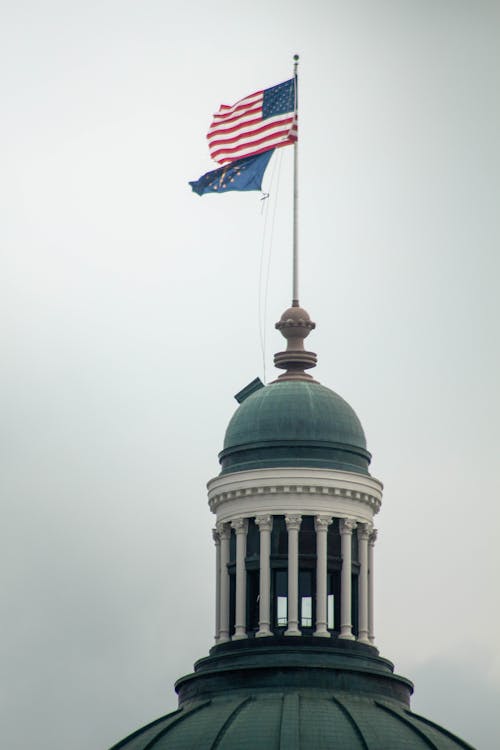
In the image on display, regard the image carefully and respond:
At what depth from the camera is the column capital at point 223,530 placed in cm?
12581

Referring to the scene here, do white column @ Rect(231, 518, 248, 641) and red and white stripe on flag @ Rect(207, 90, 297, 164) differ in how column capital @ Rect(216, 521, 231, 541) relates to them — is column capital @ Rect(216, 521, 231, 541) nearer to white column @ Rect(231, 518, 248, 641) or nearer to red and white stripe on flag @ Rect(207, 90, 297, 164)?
white column @ Rect(231, 518, 248, 641)

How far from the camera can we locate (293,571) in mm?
121938

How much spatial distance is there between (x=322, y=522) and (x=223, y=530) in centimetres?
516

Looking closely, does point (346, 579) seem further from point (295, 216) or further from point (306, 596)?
point (295, 216)

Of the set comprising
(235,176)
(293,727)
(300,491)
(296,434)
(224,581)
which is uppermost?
(235,176)

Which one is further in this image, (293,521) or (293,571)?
(293,521)

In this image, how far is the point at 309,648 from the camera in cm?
12031

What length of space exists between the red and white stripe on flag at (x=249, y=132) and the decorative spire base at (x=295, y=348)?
304 inches

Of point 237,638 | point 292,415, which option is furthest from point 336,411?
point 237,638

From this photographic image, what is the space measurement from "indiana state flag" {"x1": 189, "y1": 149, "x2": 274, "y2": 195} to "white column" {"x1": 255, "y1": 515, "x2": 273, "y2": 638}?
15.6 m

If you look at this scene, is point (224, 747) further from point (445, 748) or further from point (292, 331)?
point (292, 331)

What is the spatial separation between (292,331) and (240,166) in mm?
8046

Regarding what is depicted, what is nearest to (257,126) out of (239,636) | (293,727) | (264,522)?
(264,522)

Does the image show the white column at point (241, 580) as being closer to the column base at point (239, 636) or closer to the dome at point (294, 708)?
the column base at point (239, 636)
